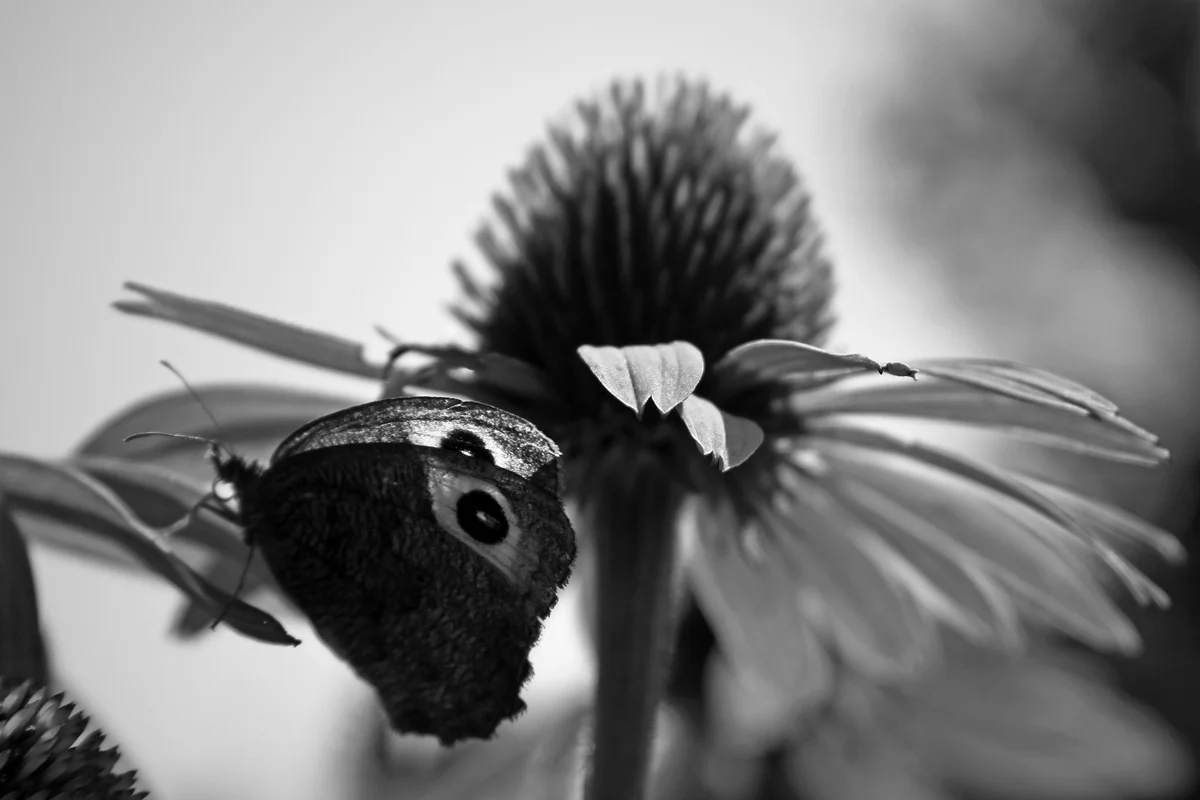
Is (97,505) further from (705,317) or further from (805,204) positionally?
(805,204)

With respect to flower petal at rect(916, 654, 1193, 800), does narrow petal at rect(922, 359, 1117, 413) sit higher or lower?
higher

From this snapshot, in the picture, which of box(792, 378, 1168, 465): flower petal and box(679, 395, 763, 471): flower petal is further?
box(792, 378, 1168, 465): flower petal

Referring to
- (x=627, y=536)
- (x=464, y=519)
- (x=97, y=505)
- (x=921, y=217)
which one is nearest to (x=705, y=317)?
(x=627, y=536)

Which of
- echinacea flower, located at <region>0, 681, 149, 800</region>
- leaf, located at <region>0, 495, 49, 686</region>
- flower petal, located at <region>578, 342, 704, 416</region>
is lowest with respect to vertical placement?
leaf, located at <region>0, 495, 49, 686</region>

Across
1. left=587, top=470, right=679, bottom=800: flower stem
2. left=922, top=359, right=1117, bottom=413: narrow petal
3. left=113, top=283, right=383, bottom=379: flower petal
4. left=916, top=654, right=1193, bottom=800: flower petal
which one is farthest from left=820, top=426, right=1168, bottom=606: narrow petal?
left=916, top=654, right=1193, bottom=800: flower petal

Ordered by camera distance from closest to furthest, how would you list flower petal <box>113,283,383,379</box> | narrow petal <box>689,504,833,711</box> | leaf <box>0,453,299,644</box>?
leaf <box>0,453,299,644</box> < flower petal <box>113,283,383,379</box> < narrow petal <box>689,504,833,711</box>

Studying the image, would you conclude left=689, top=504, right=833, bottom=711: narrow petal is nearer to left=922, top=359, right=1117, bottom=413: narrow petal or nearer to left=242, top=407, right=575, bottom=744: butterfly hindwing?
left=922, top=359, right=1117, bottom=413: narrow petal

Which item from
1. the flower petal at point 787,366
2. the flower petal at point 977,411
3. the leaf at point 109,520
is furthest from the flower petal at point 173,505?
the flower petal at point 977,411
